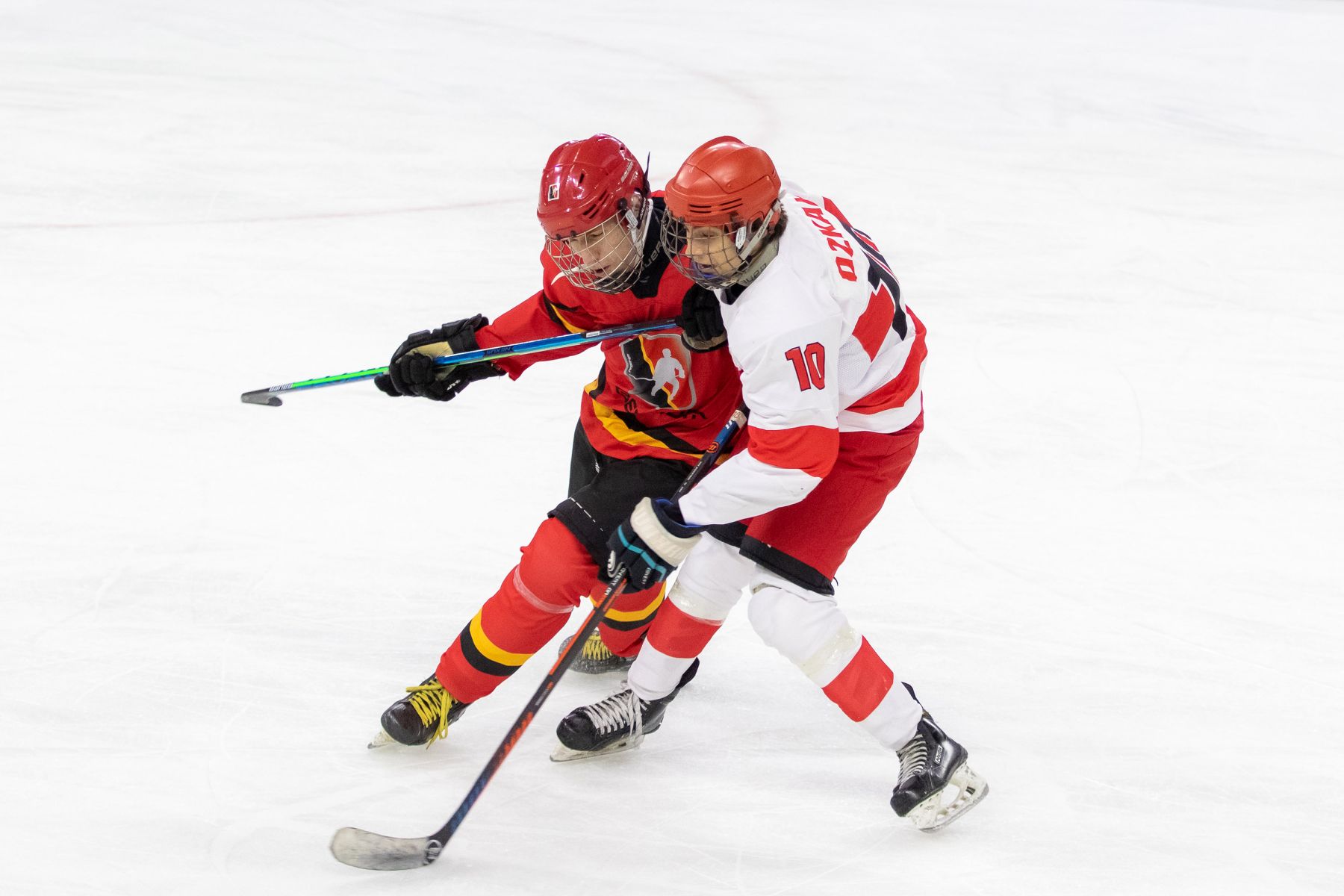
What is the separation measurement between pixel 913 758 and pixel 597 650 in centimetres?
88

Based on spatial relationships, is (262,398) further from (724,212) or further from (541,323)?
(724,212)

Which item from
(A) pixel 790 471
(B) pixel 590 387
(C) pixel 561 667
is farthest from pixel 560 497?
(A) pixel 790 471

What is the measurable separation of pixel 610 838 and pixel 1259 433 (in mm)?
2711

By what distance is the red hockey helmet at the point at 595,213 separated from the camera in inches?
100.0

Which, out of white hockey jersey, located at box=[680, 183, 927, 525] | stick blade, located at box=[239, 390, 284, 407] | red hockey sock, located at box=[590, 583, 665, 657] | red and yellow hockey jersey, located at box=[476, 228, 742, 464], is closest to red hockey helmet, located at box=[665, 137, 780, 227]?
white hockey jersey, located at box=[680, 183, 927, 525]

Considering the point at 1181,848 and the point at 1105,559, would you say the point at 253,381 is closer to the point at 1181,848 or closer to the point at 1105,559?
the point at 1105,559

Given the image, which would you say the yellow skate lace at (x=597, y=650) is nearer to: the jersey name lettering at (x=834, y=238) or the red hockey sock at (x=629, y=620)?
the red hockey sock at (x=629, y=620)

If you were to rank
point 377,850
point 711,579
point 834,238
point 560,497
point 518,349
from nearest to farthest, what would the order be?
point 377,850
point 834,238
point 711,579
point 518,349
point 560,497

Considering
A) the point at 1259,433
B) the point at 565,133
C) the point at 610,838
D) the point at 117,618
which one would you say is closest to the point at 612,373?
the point at 610,838

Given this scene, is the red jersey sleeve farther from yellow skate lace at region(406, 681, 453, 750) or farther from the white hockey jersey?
yellow skate lace at region(406, 681, 453, 750)

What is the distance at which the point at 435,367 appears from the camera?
2955 mm

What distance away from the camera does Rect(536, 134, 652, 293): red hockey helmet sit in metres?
2.54

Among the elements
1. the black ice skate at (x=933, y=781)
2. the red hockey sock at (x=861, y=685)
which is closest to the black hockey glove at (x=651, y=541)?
the red hockey sock at (x=861, y=685)

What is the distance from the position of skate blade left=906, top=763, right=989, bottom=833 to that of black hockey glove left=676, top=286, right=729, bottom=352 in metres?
0.96
